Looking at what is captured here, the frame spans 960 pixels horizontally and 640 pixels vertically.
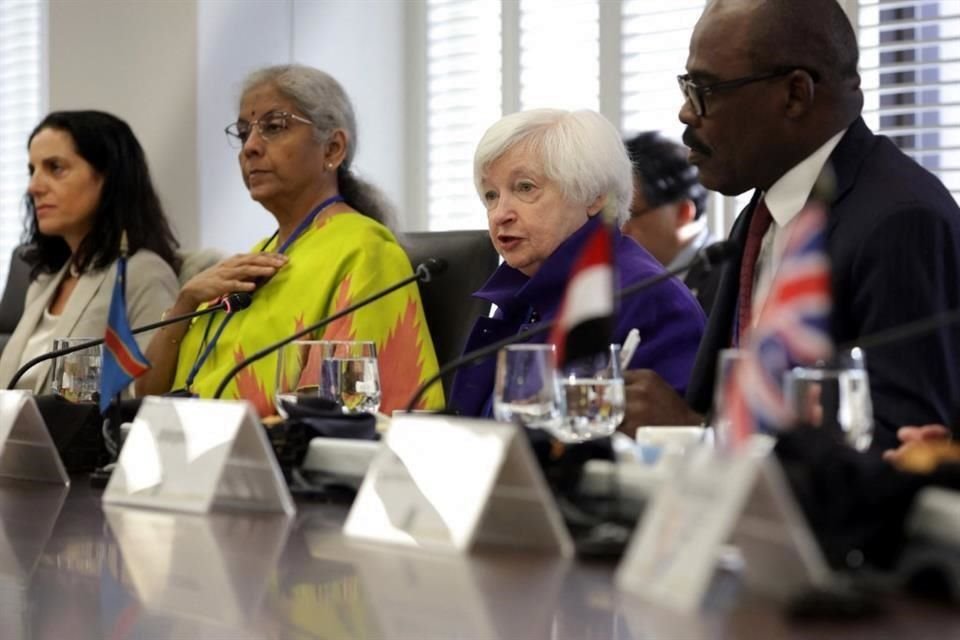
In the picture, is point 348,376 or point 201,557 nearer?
point 201,557

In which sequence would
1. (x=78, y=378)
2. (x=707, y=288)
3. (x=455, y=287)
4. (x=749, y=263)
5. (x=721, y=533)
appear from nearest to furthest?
(x=721, y=533)
(x=78, y=378)
(x=749, y=263)
(x=455, y=287)
(x=707, y=288)

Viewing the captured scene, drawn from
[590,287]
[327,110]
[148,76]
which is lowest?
[590,287]

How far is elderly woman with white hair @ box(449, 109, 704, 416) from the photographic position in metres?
2.41

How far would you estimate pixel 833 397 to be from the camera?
1.02 meters

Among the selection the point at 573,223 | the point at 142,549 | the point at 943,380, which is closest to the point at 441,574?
the point at 142,549

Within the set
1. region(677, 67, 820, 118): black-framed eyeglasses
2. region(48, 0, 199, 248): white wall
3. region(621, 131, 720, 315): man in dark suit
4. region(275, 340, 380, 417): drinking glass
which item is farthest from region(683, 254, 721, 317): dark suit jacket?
region(275, 340, 380, 417): drinking glass

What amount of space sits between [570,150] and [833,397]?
155 cm

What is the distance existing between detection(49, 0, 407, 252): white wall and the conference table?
3.13m

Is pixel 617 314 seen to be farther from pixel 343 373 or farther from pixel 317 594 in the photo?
pixel 317 594

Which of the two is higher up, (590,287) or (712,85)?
(712,85)

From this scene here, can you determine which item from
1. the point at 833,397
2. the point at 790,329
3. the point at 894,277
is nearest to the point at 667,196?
the point at 894,277

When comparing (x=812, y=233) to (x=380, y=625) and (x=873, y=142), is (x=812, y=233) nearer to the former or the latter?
(x=380, y=625)

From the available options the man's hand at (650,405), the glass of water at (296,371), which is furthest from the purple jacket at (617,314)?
the glass of water at (296,371)

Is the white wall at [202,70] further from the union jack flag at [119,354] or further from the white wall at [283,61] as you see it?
the union jack flag at [119,354]
